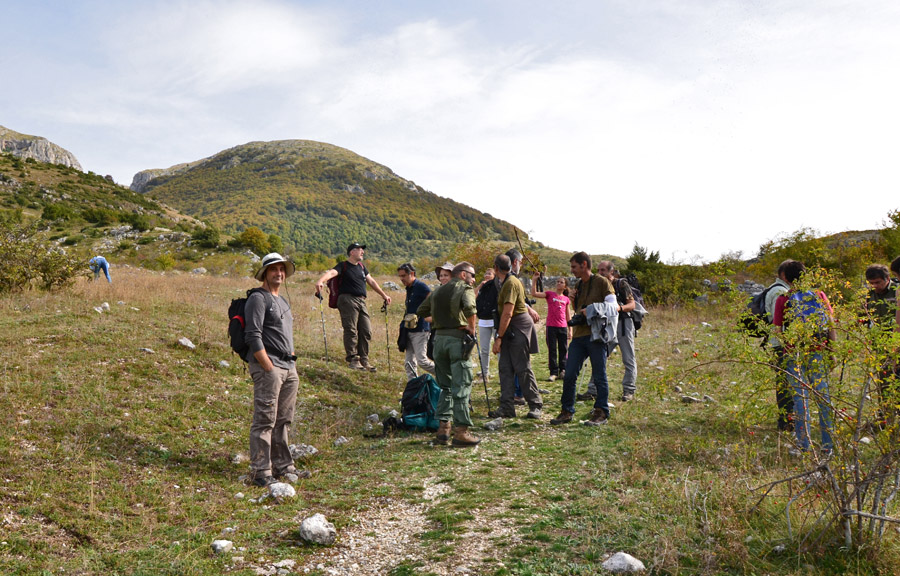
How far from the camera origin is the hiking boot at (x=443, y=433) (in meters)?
5.93

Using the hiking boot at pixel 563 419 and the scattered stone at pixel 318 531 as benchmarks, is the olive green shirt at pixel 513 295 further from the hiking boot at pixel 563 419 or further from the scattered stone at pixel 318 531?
the scattered stone at pixel 318 531

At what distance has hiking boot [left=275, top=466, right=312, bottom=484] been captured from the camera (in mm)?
4695

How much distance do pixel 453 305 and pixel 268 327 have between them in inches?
84.5

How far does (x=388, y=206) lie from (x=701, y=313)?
271 ft

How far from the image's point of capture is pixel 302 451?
5395 mm

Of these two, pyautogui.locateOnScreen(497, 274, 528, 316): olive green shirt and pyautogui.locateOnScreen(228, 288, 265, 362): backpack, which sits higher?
pyautogui.locateOnScreen(497, 274, 528, 316): olive green shirt

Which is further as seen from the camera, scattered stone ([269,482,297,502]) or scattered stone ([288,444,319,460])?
scattered stone ([288,444,319,460])

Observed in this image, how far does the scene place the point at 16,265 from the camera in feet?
32.2

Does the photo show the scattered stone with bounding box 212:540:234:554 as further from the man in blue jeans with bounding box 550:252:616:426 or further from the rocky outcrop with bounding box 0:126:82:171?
the rocky outcrop with bounding box 0:126:82:171

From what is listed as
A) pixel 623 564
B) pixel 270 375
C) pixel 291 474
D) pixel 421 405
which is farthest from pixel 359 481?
pixel 623 564

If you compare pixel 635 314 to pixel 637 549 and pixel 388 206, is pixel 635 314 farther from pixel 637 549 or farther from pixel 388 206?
pixel 388 206

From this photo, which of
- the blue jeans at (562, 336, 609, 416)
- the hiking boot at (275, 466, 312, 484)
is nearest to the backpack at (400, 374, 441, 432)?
the blue jeans at (562, 336, 609, 416)

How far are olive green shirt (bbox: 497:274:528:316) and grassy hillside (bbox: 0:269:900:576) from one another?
1.48 m

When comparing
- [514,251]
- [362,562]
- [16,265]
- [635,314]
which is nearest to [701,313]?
[635,314]
